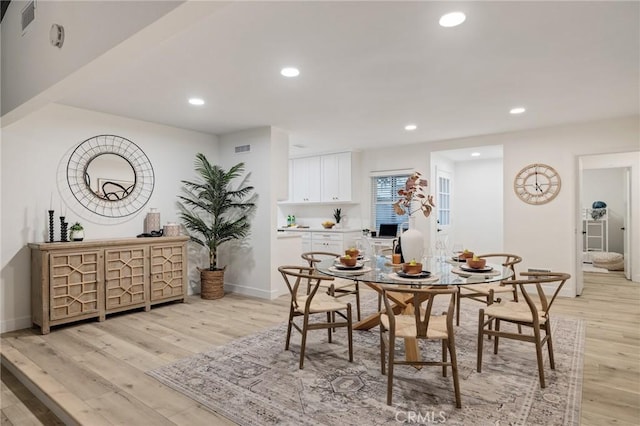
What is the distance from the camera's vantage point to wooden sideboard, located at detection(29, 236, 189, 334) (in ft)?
11.7

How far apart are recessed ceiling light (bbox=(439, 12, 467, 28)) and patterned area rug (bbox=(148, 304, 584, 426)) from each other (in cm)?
242

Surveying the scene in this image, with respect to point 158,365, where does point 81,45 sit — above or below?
above

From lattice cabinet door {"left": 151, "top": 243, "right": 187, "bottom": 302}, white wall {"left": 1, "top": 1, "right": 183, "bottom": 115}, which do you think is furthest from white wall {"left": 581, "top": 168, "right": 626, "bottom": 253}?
white wall {"left": 1, "top": 1, "right": 183, "bottom": 115}

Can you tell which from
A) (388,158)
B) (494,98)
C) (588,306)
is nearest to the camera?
(494,98)

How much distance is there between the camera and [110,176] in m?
4.40

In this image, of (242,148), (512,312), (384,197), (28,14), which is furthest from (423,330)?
(384,197)

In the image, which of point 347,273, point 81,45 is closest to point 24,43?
point 81,45

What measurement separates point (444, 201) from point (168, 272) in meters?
5.27

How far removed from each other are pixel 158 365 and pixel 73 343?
113 cm

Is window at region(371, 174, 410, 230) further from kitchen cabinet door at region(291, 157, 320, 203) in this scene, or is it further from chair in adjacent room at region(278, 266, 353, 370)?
chair in adjacent room at region(278, 266, 353, 370)

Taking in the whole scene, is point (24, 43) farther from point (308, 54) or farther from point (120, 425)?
point (120, 425)

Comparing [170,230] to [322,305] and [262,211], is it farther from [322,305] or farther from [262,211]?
[322,305]

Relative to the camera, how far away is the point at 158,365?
2775mm

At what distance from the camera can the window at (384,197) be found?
6807 millimetres
